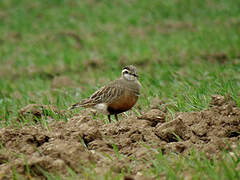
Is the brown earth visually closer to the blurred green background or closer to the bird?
the bird

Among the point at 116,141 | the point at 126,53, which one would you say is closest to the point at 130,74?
the point at 116,141

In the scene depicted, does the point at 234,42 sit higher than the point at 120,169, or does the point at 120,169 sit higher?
the point at 120,169

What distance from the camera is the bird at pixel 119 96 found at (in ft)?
19.5

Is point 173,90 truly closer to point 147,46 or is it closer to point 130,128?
point 130,128

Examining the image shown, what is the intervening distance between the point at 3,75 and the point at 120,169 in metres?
9.79

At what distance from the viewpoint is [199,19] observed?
1744cm

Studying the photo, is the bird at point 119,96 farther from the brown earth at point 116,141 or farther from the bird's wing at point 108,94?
the brown earth at point 116,141

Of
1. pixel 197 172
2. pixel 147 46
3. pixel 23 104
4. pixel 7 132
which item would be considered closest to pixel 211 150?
pixel 197 172

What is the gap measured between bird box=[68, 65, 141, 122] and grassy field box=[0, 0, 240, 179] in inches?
19.5

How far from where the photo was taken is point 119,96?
236 inches

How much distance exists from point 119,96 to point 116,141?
1.31 m

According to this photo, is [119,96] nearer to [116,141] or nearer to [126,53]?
[116,141]

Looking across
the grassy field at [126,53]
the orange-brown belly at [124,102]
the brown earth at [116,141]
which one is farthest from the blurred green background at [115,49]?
the brown earth at [116,141]

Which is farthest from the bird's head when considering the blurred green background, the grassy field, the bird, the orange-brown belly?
the blurred green background
